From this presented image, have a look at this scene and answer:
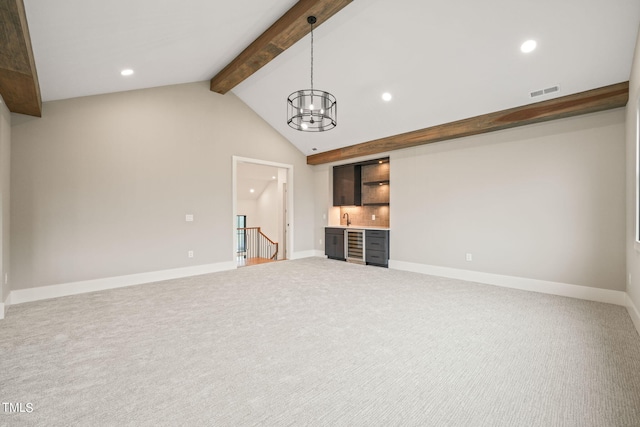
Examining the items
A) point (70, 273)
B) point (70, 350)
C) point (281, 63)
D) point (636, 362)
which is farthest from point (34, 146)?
point (636, 362)

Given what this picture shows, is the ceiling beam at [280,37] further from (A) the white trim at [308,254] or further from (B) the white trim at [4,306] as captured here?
(B) the white trim at [4,306]

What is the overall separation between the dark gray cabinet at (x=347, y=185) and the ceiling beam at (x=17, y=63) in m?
5.66

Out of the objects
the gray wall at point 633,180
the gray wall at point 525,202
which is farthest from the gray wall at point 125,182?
the gray wall at point 633,180

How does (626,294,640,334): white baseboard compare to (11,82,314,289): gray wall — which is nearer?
(626,294,640,334): white baseboard

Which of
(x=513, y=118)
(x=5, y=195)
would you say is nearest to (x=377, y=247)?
(x=513, y=118)

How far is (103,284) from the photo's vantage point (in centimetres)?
457

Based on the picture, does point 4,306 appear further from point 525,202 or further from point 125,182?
point 525,202

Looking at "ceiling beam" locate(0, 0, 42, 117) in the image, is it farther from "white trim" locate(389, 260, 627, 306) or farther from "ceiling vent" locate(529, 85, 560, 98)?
"white trim" locate(389, 260, 627, 306)

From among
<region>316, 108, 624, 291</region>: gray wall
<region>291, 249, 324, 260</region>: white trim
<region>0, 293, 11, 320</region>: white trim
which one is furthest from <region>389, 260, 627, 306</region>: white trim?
<region>0, 293, 11, 320</region>: white trim

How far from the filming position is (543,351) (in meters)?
2.46

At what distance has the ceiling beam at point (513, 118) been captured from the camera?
3.66 meters

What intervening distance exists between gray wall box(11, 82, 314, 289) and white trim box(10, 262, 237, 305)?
8 cm

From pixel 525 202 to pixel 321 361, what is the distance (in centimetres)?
412

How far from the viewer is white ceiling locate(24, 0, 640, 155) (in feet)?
9.62
